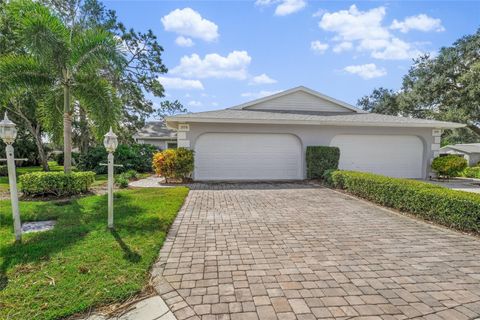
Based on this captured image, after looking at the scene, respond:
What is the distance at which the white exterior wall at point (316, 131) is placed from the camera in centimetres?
1101

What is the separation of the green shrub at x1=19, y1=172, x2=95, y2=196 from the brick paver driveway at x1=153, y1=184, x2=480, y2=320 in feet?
12.8

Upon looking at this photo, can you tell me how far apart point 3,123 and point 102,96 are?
4430 mm

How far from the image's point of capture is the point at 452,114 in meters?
19.4

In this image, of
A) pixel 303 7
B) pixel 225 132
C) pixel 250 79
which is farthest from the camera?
pixel 250 79

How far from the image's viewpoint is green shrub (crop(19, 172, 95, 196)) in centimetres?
714

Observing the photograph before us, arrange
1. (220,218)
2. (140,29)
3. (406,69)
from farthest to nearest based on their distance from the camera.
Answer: (406,69) < (140,29) < (220,218)

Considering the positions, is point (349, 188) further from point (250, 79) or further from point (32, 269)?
point (250, 79)

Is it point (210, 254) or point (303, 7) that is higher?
point (303, 7)

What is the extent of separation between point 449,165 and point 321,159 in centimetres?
594

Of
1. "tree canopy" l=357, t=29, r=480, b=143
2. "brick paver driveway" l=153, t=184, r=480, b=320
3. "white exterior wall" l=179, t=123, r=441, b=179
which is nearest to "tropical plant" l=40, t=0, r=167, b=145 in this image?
"white exterior wall" l=179, t=123, r=441, b=179

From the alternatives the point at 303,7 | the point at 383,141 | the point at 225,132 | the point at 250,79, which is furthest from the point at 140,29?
the point at 383,141

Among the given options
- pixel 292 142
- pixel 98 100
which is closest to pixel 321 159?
pixel 292 142

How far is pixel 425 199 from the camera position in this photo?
5.70m

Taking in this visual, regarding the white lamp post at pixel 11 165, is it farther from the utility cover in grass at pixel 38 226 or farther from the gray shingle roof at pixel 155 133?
the gray shingle roof at pixel 155 133
